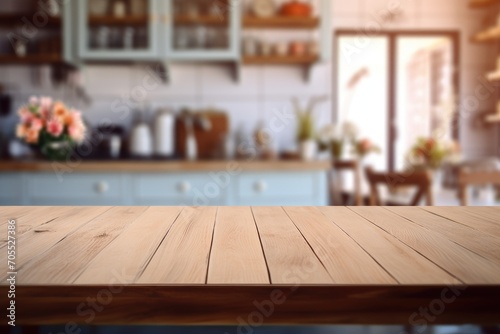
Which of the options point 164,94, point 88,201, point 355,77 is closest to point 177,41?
point 164,94

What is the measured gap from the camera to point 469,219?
3.73ft

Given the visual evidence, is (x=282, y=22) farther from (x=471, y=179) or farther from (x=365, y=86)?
(x=471, y=179)

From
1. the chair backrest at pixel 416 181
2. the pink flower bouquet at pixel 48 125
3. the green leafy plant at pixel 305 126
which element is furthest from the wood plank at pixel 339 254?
the green leafy plant at pixel 305 126

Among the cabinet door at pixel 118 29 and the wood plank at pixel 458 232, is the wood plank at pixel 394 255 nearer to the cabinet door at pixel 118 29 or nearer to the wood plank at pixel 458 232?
the wood plank at pixel 458 232

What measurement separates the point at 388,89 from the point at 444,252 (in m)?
3.07

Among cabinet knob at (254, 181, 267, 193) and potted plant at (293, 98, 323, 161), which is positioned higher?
potted plant at (293, 98, 323, 161)

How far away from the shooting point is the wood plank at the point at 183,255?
661 millimetres

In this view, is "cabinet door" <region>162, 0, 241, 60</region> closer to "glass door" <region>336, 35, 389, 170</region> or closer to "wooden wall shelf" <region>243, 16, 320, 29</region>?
"wooden wall shelf" <region>243, 16, 320, 29</region>

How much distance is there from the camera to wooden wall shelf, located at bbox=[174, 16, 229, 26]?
316 centimetres

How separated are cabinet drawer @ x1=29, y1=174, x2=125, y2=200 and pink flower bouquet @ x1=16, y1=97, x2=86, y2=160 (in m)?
0.55

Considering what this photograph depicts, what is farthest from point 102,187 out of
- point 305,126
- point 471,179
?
point 471,179

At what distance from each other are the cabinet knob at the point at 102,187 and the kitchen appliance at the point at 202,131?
1.95 feet

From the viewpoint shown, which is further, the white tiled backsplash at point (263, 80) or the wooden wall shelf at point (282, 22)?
the white tiled backsplash at point (263, 80)

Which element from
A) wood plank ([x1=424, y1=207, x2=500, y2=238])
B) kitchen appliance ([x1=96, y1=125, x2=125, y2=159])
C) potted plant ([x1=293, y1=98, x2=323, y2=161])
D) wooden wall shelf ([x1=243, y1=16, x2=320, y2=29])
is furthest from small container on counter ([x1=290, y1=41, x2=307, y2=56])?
wood plank ([x1=424, y1=207, x2=500, y2=238])
